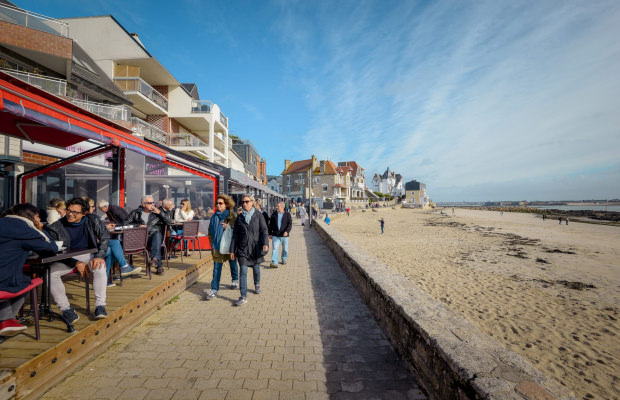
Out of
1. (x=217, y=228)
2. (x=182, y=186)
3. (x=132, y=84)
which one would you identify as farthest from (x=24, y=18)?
(x=217, y=228)

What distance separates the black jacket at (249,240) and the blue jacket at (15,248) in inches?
97.8

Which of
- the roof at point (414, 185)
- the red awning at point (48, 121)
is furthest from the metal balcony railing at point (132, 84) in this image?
the roof at point (414, 185)

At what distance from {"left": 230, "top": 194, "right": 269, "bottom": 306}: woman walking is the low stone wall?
225cm

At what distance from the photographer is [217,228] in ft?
16.0

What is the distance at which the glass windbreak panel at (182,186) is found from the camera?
8062 millimetres

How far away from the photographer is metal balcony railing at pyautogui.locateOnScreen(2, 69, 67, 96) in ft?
34.4

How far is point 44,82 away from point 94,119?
33.7ft

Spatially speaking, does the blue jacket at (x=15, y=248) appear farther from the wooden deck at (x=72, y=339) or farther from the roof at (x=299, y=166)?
the roof at (x=299, y=166)

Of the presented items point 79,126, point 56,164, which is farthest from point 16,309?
point 56,164

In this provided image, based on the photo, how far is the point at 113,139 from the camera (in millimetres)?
5062

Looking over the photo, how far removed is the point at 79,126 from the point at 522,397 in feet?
20.6

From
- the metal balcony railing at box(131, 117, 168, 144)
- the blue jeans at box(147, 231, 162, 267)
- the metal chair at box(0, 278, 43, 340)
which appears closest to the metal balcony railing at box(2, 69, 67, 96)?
the metal balcony railing at box(131, 117, 168, 144)

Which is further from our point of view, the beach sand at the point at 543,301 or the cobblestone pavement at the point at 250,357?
the beach sand at the point at 543,301

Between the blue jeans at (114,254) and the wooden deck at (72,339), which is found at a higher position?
the blue jeans at (114,254)
